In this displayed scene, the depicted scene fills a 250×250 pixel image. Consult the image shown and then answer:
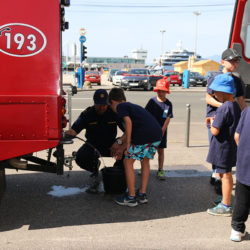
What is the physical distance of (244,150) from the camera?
3244mm

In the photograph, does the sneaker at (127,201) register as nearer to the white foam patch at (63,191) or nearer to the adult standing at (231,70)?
the white foam patch at (63,191)

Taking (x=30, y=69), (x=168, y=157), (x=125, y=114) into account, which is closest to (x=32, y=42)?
(x=30, y=69)

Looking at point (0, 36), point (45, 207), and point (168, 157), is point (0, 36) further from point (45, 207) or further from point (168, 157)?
point (168, 157)

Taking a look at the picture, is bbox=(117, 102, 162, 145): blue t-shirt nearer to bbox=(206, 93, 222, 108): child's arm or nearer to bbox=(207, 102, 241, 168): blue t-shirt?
bbox=(207, 102, 241, 168): blue t-shirt

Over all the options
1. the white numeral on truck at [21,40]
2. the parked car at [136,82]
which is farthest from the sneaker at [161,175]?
the parked car at [136,82]

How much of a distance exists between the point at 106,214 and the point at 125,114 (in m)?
1.18

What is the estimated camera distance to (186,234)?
358cm

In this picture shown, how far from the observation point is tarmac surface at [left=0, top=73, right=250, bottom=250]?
11.1 ft

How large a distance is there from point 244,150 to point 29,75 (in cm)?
216

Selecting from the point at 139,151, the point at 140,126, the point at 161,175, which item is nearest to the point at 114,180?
the point at 139,151

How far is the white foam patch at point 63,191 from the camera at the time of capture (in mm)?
4680

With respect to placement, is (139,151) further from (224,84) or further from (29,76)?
(29,76)

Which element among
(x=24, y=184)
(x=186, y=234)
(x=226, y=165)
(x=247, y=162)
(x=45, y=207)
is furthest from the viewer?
(x=24, y=184)

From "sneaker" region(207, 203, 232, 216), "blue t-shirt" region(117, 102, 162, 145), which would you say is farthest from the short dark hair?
"sneaker" region(207, 203, 232, 216)
